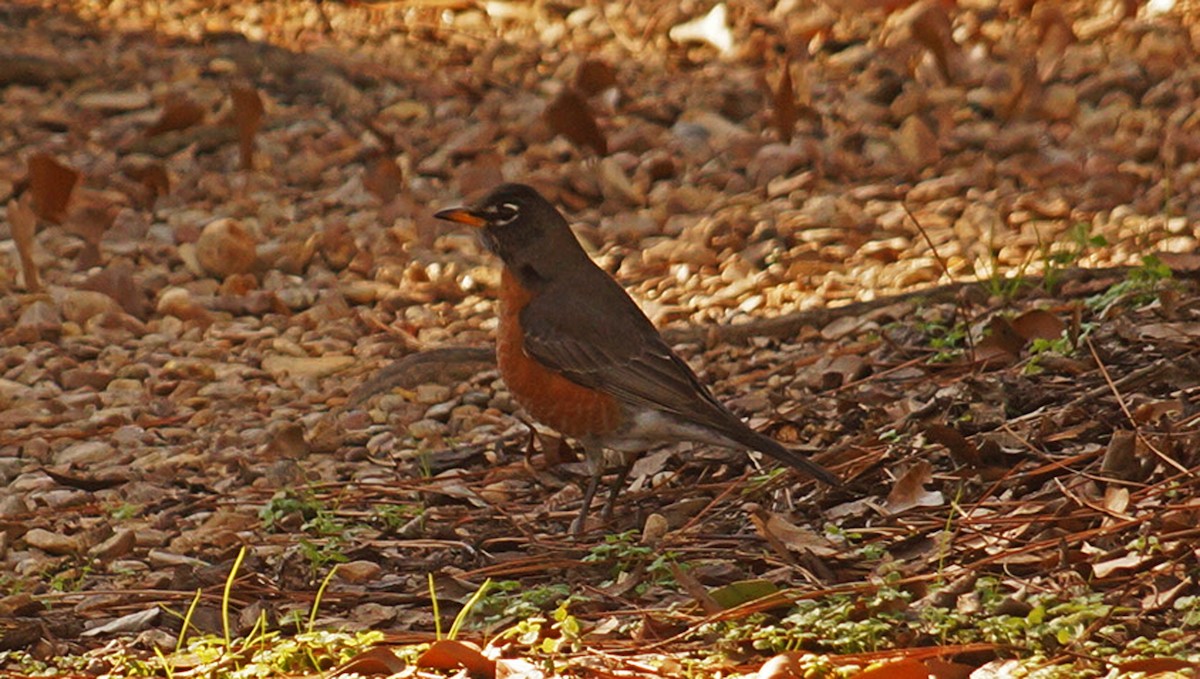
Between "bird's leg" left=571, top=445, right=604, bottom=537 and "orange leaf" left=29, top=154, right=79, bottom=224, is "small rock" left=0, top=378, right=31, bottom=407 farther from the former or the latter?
"bird's leg" left=571, top=445, right=604, bottom=537

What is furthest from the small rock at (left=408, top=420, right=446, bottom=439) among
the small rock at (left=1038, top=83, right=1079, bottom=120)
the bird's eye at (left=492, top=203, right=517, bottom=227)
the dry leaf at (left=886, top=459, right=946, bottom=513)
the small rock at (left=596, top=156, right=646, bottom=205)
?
the small rock at (left=1038, top=83, right=1079, bottom=120)

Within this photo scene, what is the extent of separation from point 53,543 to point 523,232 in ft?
5.47

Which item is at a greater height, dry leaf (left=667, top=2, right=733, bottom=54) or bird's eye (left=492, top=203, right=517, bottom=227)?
dry leaf (left=667, top=2, right=733, bottom=54)

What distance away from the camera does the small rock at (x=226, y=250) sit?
22.2ft

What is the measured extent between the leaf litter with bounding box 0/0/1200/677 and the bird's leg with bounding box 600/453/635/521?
0.06m

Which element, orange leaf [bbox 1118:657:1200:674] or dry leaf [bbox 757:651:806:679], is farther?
dry leaf [bbox 757:651:806:679]

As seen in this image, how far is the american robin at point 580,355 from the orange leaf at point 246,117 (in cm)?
253

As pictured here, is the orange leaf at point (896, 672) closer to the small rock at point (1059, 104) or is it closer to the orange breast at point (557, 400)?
the orange breast at point (557, 400)

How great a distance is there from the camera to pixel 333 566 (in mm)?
4383

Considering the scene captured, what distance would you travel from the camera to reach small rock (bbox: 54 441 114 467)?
5.39 meters

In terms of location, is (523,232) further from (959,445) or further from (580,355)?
(959,445)

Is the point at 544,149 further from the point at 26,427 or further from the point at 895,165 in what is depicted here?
the point at 26,427

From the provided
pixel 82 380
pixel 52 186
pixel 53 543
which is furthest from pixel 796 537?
pixel 52 186

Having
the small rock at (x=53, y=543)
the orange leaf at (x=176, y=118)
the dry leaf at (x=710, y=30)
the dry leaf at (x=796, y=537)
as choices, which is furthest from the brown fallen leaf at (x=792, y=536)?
the dry leaf at (x=710, y=30)
